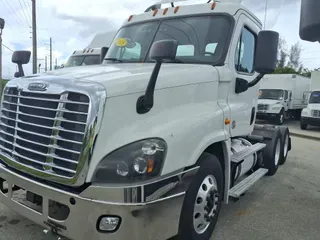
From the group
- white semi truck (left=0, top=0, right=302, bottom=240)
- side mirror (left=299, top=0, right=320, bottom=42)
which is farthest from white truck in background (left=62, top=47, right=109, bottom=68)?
side mirror (left=299, top=0, right=320, bottom=42)

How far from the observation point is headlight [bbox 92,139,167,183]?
2359 mm

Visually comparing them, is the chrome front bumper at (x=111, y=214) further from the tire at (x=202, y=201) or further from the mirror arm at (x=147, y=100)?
the mirror arm at (x=147, y=100)

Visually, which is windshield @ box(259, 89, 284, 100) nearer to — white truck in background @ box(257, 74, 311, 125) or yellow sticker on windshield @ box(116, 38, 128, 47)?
white truck in background @ box(257, 74, 311, 125)

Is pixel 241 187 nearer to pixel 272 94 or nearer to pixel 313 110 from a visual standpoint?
pixel 313 110

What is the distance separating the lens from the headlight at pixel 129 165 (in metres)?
2.36

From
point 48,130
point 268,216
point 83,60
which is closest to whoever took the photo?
point 48,130

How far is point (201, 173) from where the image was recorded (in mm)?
2988

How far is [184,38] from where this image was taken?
3.79 m

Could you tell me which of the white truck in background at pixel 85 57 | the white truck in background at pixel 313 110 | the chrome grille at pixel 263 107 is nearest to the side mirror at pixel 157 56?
the white truck in background at pixel 85 57

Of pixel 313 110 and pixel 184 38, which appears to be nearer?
pixel 184 38

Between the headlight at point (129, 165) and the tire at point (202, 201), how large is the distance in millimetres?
586

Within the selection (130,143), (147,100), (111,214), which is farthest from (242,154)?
(111,214)

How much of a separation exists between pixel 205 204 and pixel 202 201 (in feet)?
0.24

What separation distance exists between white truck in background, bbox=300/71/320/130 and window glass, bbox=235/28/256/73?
13216mm
